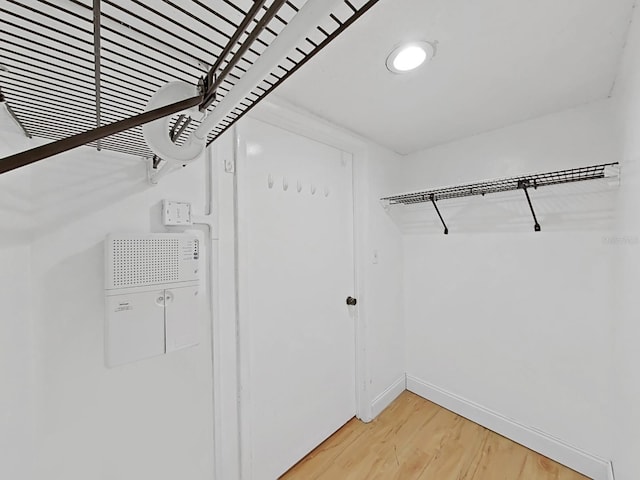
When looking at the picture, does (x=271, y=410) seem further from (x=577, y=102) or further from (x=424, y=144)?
(x=577, y=102)

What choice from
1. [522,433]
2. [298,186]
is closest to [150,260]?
[298,186]

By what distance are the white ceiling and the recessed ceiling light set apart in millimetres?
34

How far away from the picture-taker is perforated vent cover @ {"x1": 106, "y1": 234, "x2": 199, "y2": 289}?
0.97 metres

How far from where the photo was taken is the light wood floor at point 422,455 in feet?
5.23

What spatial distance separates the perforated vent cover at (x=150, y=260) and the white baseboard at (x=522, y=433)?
2.18 m

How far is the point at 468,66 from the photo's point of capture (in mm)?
1255

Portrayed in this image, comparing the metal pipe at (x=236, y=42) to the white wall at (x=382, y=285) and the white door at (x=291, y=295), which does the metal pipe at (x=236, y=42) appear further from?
the white wall at (x=382, y=285)

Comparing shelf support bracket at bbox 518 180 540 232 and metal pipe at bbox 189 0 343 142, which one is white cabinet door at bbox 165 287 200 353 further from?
shelf support bracket at bbox 518 180 540 232

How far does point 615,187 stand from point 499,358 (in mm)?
1259

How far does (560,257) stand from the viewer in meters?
1.70

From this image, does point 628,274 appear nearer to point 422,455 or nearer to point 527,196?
point 527,196

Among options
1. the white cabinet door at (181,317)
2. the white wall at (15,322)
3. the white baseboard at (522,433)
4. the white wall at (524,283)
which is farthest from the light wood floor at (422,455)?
the white wall at (15,322)

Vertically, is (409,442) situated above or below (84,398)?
below

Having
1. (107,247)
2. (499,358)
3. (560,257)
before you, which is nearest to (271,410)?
(107,247)
